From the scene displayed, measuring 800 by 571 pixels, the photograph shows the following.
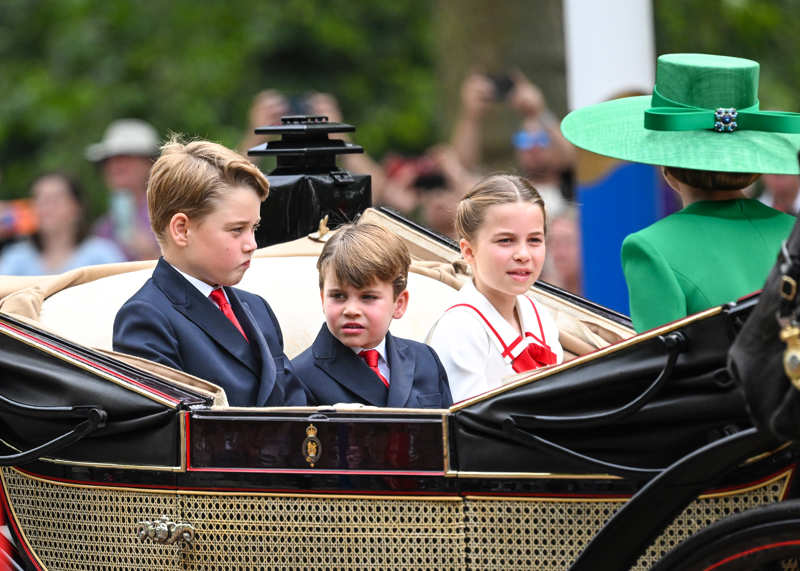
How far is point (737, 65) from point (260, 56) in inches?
347

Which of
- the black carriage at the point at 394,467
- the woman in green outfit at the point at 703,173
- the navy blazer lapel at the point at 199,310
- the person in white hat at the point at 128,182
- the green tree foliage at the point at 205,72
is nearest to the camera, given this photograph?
the black carriage at the point at 394,467

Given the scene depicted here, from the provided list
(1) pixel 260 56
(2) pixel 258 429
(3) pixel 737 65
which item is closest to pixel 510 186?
(3) pixel 737 65

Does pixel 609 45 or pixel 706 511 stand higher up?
pixel 609 45

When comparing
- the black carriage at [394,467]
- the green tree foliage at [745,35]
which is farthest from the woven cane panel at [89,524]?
the green tree foliage at [745,35]

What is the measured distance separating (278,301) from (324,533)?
1261 millimetres

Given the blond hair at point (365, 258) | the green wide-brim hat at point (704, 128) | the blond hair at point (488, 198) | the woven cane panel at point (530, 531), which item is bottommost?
the woven cane panel at point (530, 531)

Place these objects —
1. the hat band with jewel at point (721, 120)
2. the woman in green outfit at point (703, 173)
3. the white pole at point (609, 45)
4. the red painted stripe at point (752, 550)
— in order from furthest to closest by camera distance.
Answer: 1. the white pole at point (609, 45)
2. the hat band with jewel at point (721, 120)
3. the woman in green outfit at point (703, 173)
4. the red painted stripe at point (752, 550)

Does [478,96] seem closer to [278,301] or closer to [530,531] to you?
[278,301]

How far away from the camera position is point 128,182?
23.8 feet

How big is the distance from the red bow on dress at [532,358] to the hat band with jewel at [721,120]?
734mm

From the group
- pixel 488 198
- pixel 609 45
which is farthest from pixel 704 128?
pixel 609 45

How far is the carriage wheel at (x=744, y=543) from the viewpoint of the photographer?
2197mm

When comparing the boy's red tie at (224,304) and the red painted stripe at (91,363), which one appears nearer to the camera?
the red painted stripe at (91,363)

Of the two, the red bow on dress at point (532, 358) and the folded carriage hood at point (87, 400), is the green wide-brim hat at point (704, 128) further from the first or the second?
the folded carriage hood at point (87, 400)
